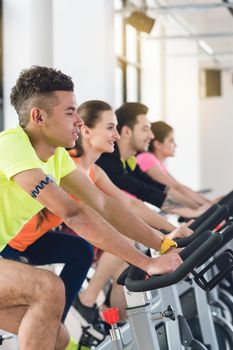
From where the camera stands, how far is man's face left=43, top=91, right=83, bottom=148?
8.04ft

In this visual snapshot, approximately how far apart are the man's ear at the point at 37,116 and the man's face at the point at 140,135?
87.4 inches

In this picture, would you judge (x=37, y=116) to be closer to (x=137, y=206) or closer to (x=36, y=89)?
(x=36, y=89)

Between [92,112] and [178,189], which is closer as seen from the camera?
[92,112]

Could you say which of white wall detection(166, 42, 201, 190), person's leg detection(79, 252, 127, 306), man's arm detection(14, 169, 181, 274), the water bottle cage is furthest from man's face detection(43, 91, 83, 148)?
white wall detection(166, 42, 201, 190)

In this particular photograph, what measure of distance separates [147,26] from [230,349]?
4.64 m

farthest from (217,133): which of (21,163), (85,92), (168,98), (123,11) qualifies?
(21,163)

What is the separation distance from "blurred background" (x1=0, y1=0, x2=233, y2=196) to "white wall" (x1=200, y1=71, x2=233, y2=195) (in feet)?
0.07

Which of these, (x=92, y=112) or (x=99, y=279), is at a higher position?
(x=92, y=112)

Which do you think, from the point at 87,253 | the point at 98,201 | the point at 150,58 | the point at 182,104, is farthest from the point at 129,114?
the point at 182,104

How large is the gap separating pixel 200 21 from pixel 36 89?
8.76 meters

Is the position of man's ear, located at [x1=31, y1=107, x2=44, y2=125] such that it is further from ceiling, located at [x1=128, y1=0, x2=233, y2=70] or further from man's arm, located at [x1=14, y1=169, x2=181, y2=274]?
ceiling, located at [x1=128, y1=0, x2=233, y2=70]

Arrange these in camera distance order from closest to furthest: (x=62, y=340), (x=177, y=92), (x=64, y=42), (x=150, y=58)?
(x=62, y=340) < (x=64, y=42) < (x=150, y=58) < (x=177, y=92)

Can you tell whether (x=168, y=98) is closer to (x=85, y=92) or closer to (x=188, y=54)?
(x=188, y=54)

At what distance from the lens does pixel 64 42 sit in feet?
20.8
